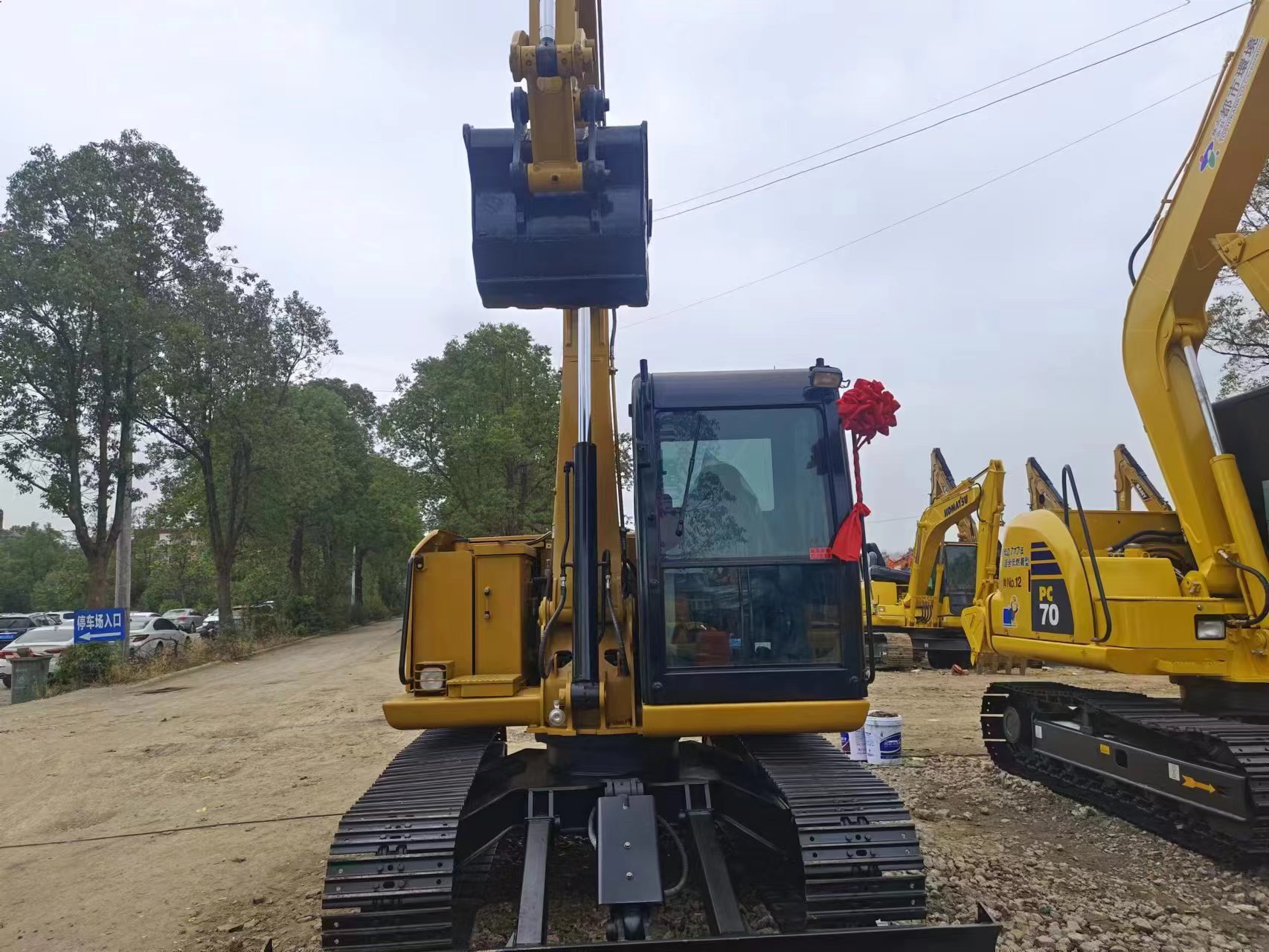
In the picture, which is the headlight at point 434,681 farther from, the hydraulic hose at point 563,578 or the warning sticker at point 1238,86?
the warning sticker at point 1238,86

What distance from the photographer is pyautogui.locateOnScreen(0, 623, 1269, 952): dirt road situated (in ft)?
14.9

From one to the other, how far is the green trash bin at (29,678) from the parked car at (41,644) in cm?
168

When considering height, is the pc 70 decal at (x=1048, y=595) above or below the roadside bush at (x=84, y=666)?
above

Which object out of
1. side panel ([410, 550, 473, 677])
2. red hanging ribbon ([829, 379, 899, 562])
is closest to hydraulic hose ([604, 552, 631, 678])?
side panel ([410, 550, 473, 677])

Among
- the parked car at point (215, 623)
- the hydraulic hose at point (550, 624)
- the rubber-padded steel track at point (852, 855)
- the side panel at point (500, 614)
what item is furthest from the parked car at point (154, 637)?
the rubber-padded steel track at point (852, 855)

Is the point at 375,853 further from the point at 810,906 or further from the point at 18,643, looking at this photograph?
the point at 18,643

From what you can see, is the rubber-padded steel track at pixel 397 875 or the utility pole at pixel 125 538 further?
the utility pole at pixel 125 538

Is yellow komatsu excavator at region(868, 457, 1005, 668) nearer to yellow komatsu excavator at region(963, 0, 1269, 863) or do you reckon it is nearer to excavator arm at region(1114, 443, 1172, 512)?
excavator arm at region(1114, 443, 1172, 512)

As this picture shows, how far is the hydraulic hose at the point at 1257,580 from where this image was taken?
5297 millimetres

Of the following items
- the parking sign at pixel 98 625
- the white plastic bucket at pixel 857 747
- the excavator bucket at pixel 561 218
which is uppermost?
the excavator bucket at pixel 561 218

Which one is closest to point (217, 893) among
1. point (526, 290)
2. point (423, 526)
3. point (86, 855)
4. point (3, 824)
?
point (86, 855)

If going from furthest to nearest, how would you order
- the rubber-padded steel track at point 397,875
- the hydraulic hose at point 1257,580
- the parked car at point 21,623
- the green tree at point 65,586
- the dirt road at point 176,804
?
the green tree at point 65,586 → the parked car at point 21,623 → the hydraulic hose at point 1257,580 → the dirt road at point 176,804 → the rubber-padded steel track at point 397,875

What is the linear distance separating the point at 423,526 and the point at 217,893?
26253mm

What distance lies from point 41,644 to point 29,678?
16.9ft
